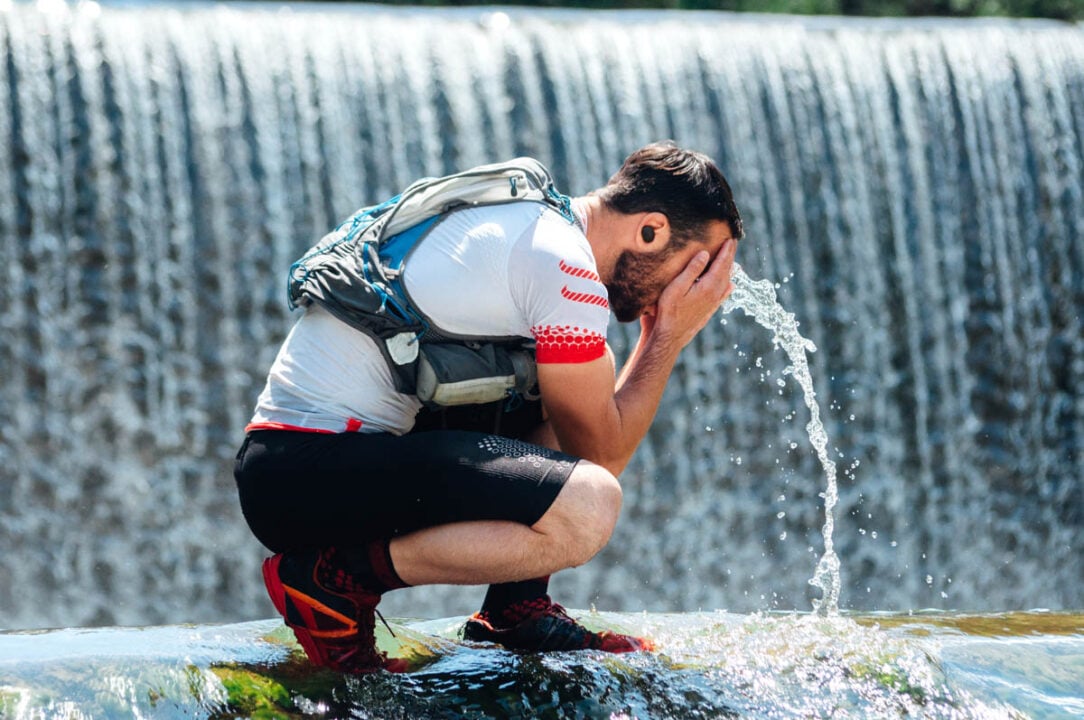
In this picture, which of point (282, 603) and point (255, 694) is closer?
point (255, 694)

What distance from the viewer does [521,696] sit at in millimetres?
3184

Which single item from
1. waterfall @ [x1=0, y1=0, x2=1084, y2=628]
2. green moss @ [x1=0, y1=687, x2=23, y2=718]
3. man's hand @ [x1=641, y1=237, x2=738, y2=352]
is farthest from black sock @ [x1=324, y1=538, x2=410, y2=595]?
waterfall @ [x1=0, y1=0, x2=1084, y2=628]

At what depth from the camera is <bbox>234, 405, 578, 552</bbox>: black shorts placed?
10.6ft

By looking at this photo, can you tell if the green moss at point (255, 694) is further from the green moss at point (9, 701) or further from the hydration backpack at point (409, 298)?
the hydration backpack at point (409, 298)

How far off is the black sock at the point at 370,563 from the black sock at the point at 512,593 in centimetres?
30

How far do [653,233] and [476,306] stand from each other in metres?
0.44

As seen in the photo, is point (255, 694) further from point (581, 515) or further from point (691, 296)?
point (691, 296)

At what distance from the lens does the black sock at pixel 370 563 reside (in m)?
3.27

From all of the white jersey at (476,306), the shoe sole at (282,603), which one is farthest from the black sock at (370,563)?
the white jersey at (476,306)

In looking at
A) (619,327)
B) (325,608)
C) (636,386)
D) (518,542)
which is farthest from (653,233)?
(619,327)

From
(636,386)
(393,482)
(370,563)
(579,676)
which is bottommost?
(579,676)

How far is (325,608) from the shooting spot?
3260 mm

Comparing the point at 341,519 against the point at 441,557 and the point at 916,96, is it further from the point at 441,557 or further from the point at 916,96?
the point at 916,96

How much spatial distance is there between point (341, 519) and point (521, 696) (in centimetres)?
49
